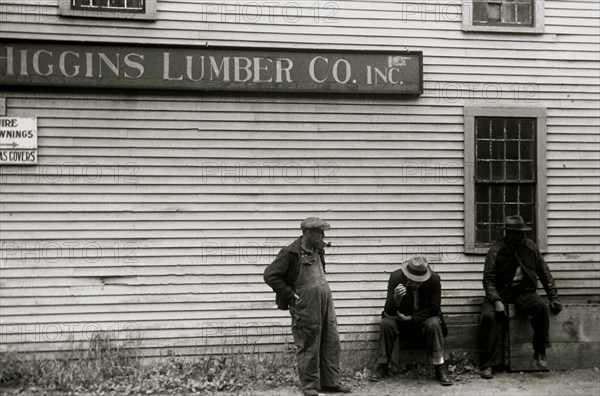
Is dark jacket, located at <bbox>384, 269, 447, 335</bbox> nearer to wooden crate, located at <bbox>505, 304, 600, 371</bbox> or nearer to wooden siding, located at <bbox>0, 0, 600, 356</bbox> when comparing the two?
wooden siding, located at <bbox>0, 0, 600, 356</bbox>

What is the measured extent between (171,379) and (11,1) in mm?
4889

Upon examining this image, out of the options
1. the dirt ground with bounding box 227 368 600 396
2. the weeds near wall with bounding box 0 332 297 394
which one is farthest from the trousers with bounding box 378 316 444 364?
the weeds near wall with bounding box 0 332 297 394

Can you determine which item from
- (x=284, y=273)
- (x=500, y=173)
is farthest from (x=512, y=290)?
(x=284, y=273)

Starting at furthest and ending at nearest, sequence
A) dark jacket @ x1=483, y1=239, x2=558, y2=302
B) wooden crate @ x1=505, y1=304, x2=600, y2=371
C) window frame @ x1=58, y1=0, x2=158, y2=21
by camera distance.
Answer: wooden crate @ x1=505, y1=304, x2=600, y2=371 → dark jacket @ x1=483, y1=239, x2=558, y2=302 → window frame @ x1=58, y1=0, x2=158, y2=21

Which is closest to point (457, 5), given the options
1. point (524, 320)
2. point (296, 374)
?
point (524, 320)

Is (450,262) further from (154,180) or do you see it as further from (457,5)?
(154,180)

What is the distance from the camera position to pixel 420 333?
8.32 meters

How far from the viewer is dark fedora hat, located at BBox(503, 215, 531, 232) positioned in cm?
840

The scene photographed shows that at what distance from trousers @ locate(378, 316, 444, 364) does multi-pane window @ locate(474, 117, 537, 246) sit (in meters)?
1.67

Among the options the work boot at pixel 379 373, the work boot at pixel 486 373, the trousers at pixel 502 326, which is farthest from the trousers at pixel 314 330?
the trousers at pixel 502 326

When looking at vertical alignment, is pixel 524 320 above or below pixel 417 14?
below

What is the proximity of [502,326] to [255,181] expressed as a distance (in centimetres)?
355

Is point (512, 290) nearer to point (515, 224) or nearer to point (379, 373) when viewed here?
point (515, 224)

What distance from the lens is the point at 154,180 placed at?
338 inches
